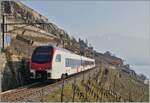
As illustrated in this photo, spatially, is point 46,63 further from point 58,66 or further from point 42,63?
point 58,66

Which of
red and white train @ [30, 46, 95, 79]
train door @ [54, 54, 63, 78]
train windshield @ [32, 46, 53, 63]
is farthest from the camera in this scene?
train door @ [54, 54, 63, 78]

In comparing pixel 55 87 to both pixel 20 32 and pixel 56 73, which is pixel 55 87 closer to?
pixel 56 73

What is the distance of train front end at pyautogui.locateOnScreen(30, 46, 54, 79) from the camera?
1045 inches

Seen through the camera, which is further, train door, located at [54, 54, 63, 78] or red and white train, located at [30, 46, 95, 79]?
train door, located at [54, 54, 63, 78]

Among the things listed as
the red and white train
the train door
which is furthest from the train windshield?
the train door

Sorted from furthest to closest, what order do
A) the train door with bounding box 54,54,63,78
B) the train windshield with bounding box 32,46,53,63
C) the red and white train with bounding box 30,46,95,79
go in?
the train door with bounding box 54,54,63,78 < the train windshield with bounding box 32,46,53,63 < the red and white train with bounding box 30,46,95,79

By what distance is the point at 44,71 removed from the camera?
26.5m

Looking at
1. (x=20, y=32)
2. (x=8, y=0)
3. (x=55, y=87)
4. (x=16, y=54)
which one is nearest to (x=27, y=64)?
(x=16, y=54)

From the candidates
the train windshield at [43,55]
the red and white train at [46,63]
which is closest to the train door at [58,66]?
the red and white train at [46,63]

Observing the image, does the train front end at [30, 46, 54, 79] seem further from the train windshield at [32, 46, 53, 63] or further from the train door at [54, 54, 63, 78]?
the train door at [54, 54, 63, 78]

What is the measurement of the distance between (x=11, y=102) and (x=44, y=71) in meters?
8.53

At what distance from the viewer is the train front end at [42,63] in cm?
2653

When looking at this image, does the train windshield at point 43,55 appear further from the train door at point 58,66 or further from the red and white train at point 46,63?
the train door at point 58,66

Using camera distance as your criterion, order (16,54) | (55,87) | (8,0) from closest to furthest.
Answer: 1. (55,87)
2. (16,54)
3. (8,0)
